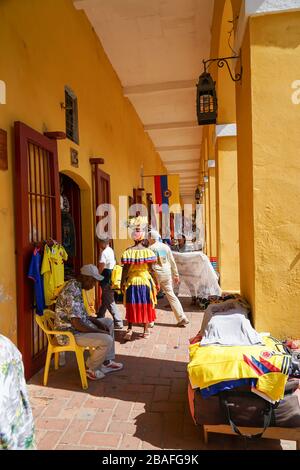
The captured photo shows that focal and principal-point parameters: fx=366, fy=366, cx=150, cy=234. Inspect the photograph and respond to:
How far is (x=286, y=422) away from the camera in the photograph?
233 cm

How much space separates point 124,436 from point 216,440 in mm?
668

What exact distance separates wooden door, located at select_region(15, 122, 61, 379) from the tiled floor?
42 cm

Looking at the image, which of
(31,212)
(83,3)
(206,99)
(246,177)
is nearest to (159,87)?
(83,3)

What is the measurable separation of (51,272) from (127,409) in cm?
163

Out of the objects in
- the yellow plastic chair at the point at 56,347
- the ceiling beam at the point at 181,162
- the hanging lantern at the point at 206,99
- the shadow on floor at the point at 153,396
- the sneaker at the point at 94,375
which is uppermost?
the ceiling beam at the point at 181,162

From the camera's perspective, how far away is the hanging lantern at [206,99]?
397 centimetres

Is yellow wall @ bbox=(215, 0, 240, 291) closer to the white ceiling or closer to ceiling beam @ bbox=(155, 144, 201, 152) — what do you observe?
the white ceiling

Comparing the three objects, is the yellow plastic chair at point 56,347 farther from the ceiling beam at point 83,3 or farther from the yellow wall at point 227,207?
the ceiling beam at point 83,3

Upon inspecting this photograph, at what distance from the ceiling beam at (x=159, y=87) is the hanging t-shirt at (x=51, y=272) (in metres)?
6.04

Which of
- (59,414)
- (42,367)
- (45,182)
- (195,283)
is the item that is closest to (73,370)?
(42,367)

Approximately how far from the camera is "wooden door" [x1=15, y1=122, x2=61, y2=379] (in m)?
3.69

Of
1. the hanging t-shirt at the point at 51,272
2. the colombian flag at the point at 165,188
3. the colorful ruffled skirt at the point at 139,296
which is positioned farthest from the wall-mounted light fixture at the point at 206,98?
the colombian flag at the point at 165,188

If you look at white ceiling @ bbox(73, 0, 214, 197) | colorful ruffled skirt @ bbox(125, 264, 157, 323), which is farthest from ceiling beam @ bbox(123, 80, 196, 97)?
colorful ruffled skirt @ bbox(125, 264, 157, 323)

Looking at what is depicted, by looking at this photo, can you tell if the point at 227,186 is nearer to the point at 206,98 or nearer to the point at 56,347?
the point at 206,98
